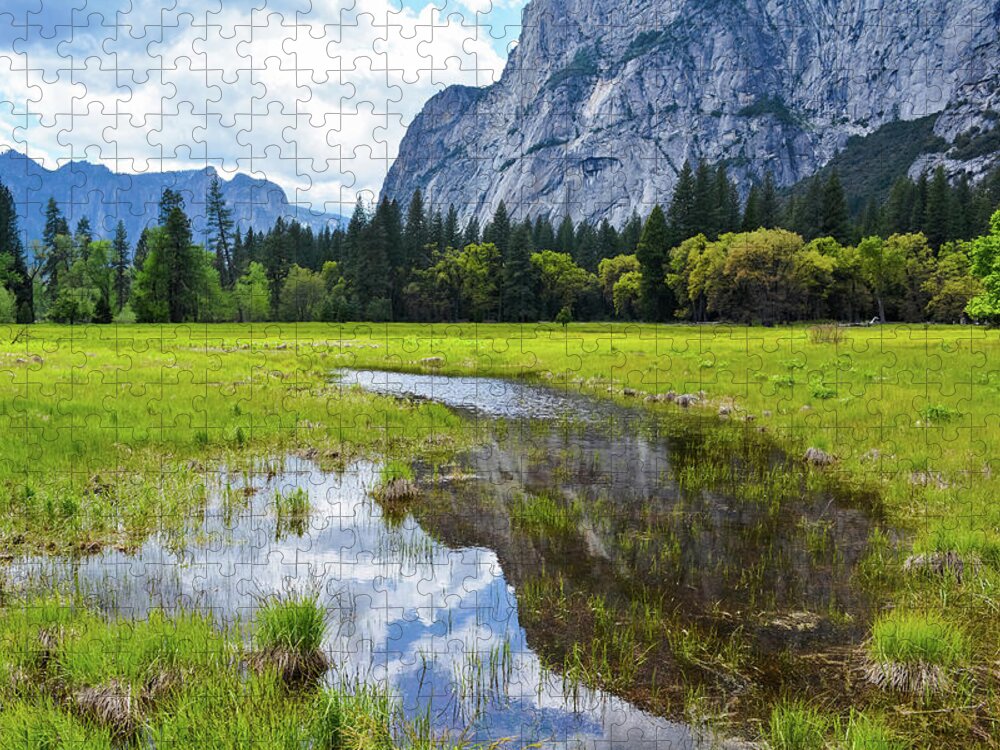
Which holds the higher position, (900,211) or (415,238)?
(900,211)

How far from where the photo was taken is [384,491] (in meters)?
11.3

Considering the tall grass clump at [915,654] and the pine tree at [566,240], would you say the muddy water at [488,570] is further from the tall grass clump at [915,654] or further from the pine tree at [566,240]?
the pine tree at [566,240]

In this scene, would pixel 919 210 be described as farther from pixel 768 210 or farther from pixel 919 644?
pixel 919 644

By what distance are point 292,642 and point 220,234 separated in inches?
4615

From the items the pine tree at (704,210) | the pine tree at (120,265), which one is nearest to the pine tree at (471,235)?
the pine tree at (704,210)

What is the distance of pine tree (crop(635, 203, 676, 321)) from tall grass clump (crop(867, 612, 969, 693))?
304 feet

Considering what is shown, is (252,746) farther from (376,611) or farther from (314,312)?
(314,312)

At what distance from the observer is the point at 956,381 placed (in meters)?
19.8

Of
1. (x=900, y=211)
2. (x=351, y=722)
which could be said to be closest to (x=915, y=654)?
(x=351, y=722)

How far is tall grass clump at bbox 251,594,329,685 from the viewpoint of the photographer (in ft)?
18.6

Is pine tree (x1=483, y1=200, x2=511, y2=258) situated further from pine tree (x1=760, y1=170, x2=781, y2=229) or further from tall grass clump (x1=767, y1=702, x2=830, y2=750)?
tall grass clump (x1=767, y1=702, x2=830, y2=750)

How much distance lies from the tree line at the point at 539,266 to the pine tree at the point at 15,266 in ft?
1.07

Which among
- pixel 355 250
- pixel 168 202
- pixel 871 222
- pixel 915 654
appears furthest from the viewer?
pixel 355 250

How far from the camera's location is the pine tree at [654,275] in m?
95.7
